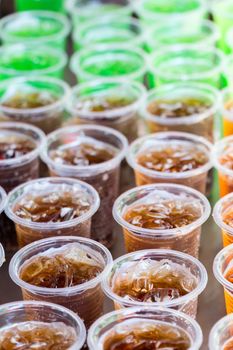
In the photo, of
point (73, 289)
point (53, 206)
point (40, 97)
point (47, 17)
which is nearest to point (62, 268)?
point (73, 289)

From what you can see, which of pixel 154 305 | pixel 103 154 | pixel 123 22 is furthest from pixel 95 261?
pixel 123 22

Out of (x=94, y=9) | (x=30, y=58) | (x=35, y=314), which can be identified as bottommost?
(x=35, y=314)

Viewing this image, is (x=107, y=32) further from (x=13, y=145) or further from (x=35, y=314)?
(x=35, y=314)

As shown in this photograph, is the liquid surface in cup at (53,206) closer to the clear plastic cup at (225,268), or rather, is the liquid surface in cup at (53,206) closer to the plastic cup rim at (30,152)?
the plastic cup rim at (30,152)

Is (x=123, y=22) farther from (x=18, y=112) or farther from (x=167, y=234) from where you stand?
(x=167, y=234)

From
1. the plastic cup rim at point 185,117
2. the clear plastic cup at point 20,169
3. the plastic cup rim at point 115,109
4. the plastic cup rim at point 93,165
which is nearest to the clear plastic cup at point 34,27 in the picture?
the plastic cup rim at point 115,109

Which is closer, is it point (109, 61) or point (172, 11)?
point (109, 61)

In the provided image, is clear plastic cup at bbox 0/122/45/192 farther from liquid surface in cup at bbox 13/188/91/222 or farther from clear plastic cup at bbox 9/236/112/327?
clear plastic cup at bbox 9/236/112/327
